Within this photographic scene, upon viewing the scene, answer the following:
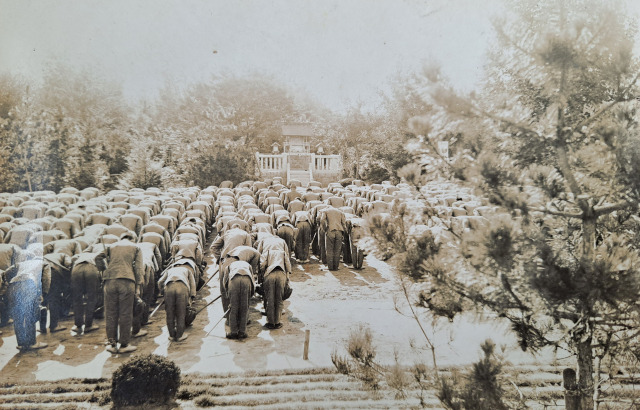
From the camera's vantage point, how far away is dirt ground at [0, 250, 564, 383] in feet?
21.9

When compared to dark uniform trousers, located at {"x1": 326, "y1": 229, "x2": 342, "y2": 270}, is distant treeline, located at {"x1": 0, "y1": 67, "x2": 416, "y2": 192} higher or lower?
higher

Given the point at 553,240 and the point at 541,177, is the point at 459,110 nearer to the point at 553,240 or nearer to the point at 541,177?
the point at 541,177

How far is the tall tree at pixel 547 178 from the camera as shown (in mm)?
2723

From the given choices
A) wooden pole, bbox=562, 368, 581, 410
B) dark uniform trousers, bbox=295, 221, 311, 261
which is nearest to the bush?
wooden pole, bbox=562, 368, 581, 410

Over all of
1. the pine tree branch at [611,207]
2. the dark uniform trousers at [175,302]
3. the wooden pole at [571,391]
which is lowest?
the dark uniform trousers at [175,302]

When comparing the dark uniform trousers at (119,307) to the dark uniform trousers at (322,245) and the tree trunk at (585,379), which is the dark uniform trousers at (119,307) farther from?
the dark uniform trousers at (322,245)

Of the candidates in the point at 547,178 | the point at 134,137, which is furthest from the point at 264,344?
the point at 134,137

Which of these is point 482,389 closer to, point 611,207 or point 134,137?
point 611,207

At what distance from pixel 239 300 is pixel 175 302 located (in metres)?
0.94

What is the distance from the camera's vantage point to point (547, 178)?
9.75 feet

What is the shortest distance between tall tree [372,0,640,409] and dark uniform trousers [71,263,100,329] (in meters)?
6.07

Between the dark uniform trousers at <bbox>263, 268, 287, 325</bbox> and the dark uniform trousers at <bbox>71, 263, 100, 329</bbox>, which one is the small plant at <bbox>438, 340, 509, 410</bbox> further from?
the dark uniform trousers at <bbox>71, 263, 100, 329</bbox>

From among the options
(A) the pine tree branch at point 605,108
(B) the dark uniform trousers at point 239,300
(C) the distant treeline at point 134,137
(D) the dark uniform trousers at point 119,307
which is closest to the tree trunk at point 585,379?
(A) the pine tree branch at point 605,108

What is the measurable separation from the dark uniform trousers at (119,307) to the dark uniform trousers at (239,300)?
1443 mm
